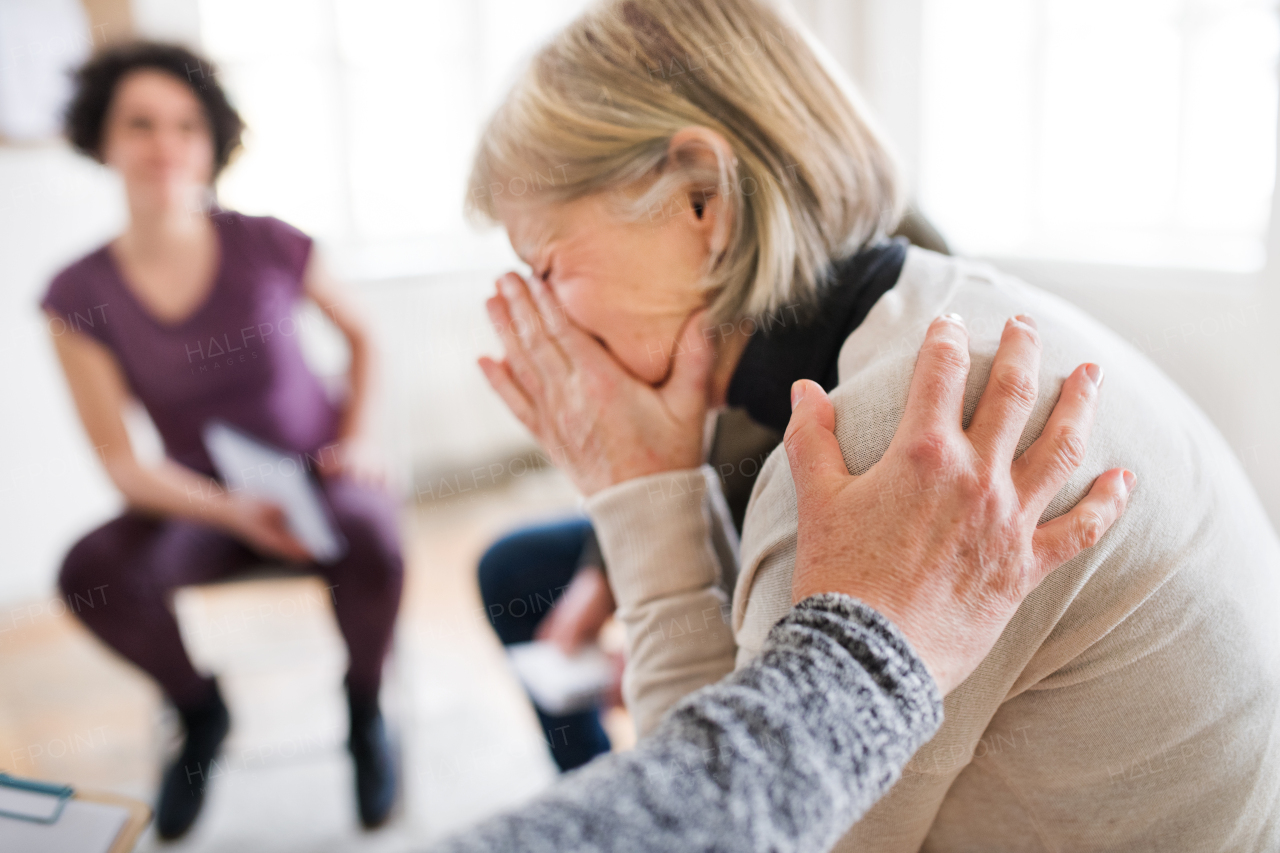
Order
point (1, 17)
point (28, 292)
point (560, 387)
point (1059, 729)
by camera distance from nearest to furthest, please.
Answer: point (1059, 729)
point (560, 387)
point (1, 17)
point (28, 292)

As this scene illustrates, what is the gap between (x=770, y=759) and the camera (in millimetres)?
327

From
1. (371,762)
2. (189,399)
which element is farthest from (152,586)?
(371,762)

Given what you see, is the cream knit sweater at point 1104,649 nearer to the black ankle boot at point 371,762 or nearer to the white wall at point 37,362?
the black ankle boot at point 371,762

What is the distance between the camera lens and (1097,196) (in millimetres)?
1738

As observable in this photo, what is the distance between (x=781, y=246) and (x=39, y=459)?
80.1 inches

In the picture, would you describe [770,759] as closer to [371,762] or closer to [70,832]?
[70,832]

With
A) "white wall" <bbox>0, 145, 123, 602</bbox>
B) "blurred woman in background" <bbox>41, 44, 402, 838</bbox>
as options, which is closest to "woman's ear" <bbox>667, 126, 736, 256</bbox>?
"blurred woman in background" <bbox>41, 44, 402, 838</bbox>

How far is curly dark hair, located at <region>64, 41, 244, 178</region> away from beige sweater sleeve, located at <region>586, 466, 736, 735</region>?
1069 millimetres

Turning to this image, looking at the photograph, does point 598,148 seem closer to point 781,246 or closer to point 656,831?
point 781,246

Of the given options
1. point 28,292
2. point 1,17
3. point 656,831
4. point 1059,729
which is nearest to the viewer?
point 656,831

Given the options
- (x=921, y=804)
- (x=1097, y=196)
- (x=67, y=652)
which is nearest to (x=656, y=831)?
(x=921, y=804)

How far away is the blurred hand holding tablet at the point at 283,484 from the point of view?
1.22 metres

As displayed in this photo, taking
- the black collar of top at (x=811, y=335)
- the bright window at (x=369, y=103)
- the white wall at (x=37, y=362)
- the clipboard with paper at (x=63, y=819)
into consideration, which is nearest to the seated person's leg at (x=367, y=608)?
the clipboard with paper at (x=63, y=819)

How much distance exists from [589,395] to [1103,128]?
1.60 metres
